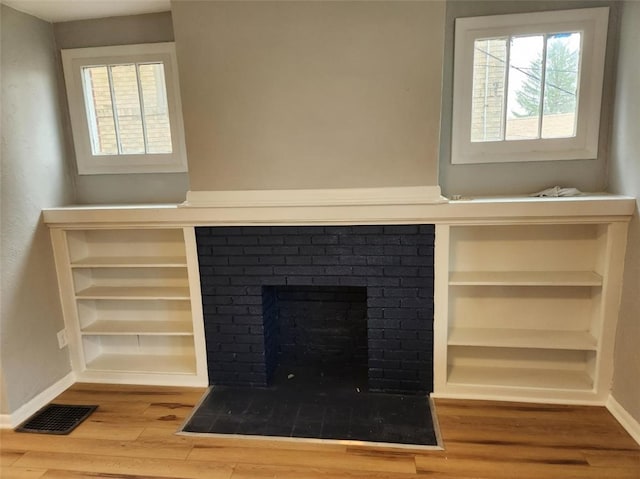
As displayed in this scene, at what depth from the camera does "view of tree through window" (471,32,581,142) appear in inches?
99.4

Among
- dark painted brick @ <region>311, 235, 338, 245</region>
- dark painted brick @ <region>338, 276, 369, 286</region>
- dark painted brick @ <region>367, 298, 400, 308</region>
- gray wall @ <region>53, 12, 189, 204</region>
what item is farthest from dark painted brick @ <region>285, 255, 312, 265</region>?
gray wall @ <region>53, 12, 189, 204</region>

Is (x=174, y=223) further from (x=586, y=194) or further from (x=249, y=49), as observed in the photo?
(x=586, y=194)

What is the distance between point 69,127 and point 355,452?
2773 millimetres

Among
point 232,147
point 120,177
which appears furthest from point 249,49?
point 120,177

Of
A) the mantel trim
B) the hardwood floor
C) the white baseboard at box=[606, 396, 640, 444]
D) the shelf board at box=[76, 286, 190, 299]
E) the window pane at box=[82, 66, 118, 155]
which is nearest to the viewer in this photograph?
the hardwood floor

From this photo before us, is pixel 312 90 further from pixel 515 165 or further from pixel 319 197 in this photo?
pixel 515 165

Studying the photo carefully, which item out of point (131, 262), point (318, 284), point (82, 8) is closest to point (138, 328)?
point (131, 262)

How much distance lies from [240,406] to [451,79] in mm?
2360

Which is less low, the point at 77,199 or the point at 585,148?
the point at 585,148

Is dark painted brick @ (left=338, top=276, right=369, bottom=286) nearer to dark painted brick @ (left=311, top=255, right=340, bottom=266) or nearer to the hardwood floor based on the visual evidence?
dark painted brick @ (left=311, top=255, right=340, bottom=266)

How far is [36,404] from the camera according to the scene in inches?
103

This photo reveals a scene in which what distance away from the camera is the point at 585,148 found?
8.42ft

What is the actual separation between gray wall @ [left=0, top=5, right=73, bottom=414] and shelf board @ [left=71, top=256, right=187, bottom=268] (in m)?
0.21

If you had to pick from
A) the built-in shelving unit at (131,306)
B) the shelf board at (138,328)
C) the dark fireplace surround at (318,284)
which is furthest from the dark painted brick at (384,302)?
the shelf board at (138,328)
